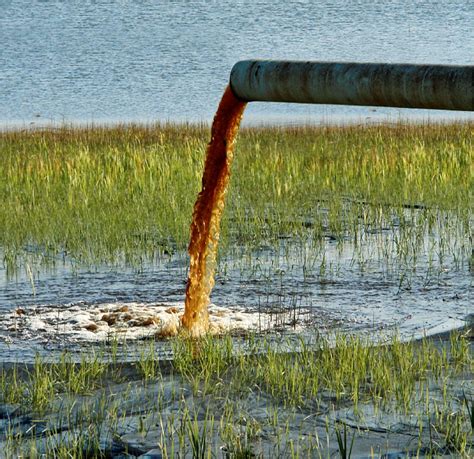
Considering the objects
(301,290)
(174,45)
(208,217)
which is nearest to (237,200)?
(301,290)

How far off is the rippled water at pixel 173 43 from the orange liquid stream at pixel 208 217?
38194mm

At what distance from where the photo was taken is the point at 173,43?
67375 mm

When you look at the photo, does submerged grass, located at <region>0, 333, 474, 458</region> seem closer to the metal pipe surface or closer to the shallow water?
the shallow water

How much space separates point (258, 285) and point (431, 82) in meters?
3.63

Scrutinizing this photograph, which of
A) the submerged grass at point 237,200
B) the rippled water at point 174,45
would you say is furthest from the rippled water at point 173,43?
the submerged grass at point 237,200

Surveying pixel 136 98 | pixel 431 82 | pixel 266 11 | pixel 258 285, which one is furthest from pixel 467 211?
pixel 266 11

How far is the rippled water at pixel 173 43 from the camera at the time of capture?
2062 inches

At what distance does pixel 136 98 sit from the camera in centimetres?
5147

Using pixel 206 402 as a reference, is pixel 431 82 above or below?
above

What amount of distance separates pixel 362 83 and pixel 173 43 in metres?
63.3

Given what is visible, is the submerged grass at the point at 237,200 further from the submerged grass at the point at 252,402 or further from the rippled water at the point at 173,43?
the rippled water at the point at 173,43

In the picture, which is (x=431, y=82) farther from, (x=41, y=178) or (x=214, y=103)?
(x=214, y=103)

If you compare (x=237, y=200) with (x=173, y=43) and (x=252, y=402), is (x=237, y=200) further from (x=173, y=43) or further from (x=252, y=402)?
(x=173, y=43)

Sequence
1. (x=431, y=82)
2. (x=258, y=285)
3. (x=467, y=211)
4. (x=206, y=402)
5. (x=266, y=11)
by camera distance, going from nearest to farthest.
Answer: (x=431, y=82), (x=206, y=402), (x=258, y=285), (x=467, y=211), (x=266, y=11)
